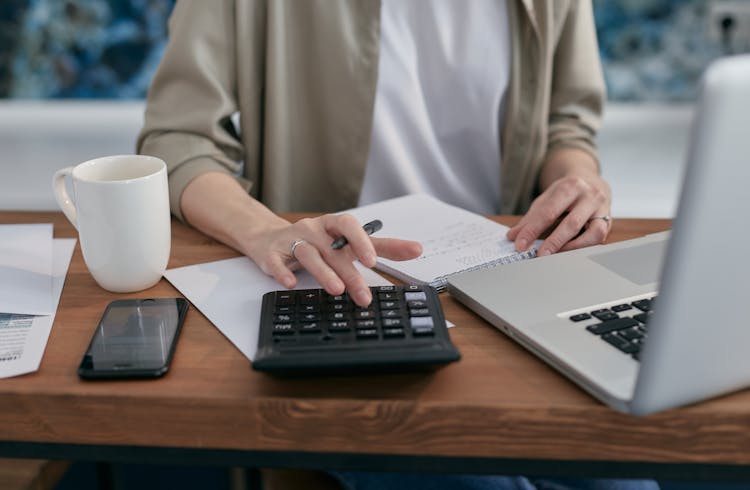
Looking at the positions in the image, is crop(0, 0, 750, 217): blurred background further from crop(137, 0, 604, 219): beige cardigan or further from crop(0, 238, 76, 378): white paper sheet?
crop(0, 238, 76, 378): white paper sheet

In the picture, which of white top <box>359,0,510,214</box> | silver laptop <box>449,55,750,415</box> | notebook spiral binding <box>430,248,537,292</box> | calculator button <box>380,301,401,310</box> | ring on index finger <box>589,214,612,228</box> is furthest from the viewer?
white top <box>359,0,510,214</box>

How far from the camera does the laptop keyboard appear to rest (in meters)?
0.64

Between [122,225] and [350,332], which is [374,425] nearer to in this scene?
[350,332]

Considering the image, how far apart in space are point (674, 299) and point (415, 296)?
261 mm

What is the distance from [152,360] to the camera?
66 centimetres

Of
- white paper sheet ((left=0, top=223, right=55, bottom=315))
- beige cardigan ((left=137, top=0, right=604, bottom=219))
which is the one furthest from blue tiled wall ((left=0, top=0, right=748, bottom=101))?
white paper sheet ((left=0, top=223, right=55, bottom=315))

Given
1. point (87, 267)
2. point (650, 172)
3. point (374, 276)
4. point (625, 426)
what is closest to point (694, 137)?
point (625, 426)

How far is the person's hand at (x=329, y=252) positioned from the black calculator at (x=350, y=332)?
0.02m

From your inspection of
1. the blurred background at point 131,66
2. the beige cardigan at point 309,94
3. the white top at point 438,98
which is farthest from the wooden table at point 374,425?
the blurred background at point 131,66

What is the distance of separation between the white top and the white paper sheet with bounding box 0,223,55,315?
0.55 metres

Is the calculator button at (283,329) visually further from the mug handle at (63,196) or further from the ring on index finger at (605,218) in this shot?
the ring on index finger at (605,218)

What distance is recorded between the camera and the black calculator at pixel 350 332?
24.3 inches

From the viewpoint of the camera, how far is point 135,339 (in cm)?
69

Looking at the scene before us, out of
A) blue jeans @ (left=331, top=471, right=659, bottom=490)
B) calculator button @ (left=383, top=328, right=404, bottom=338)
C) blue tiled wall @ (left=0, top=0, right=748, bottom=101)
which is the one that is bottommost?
blue jeans @ (left=331, top=471, right=659, bottom=490)
